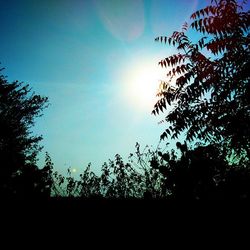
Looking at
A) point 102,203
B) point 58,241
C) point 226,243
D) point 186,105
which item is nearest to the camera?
point 226,243

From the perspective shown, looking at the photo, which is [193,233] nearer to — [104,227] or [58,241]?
[104,227]

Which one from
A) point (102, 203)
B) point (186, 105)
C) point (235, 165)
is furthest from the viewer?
point (235, 165)

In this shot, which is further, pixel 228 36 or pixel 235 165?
pixel 235 165

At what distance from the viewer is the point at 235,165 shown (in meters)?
8.13

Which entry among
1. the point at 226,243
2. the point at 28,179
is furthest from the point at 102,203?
the point at 28,179

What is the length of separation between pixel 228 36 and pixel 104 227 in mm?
4924

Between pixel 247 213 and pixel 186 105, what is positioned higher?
pixel 186 105

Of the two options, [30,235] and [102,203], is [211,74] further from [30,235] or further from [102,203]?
[30,235]

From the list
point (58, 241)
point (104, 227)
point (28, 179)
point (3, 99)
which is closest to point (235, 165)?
point (104, 227)

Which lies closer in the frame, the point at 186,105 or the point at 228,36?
the point at 228,36

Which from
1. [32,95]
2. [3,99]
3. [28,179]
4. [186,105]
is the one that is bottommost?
[28,179]

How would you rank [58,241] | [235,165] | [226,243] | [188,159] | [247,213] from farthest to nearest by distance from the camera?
1. [235,165]
2. [188,159]
3. [247,213]
4. [58,241]
5. [226,243]

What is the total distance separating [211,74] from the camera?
575 cm

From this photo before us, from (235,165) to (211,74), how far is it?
3901 millimetres
